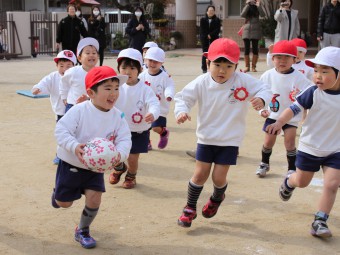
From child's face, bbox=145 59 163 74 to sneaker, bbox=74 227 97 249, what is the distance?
3.28m

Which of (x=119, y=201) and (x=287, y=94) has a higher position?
(x=287, y=94)

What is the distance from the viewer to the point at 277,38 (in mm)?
14633

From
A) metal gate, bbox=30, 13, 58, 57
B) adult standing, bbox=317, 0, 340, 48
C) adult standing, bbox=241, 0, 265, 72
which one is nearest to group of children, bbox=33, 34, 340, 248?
adult standing, bbox=317, 0, 340, 48

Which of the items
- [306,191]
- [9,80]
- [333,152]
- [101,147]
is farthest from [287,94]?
[9,80]

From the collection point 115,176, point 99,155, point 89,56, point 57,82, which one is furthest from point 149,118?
point 57,82

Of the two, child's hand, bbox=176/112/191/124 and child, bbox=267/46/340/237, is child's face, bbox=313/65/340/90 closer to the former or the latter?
child, bbox=267/46/340/237

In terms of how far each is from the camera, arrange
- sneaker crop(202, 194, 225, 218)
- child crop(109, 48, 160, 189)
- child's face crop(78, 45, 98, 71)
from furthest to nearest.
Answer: child's face crop(78, 45, 98, 71)
child crop(109, 48, 160, 189)
sneaker crop(202, 194, 225, 218)

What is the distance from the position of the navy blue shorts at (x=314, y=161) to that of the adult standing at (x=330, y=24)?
388 inches

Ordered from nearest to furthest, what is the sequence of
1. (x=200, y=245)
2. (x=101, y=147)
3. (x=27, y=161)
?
(x=101, y=147)
(x=200, y=245)
(x=27, y=161)

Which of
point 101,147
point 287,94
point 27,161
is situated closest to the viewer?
point 101,147

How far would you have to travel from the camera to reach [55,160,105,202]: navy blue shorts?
4188mm

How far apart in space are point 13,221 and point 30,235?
37cm

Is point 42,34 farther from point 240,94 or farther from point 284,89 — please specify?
point 240,94

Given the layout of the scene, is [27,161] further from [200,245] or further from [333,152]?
[333,152]
